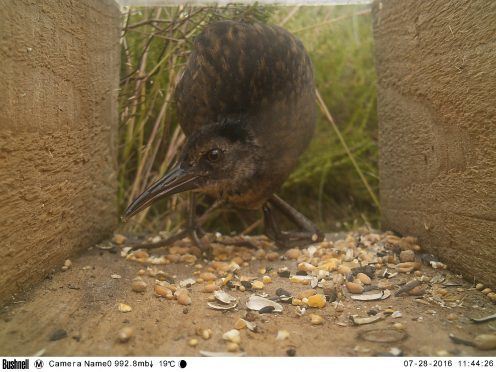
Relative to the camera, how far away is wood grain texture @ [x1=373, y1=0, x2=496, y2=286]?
175 centimetres

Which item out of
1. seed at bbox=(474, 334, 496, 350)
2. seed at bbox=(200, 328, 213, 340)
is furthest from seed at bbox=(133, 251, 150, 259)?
seed at bbox=(474, 334, 496, 350)

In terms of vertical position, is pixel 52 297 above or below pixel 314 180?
below

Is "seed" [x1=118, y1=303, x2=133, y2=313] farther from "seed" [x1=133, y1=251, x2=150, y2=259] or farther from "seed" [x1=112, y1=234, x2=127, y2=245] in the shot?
"seed" [x1=112, y1=234, x2=127, y2=245]

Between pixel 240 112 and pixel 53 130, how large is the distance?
0.92m

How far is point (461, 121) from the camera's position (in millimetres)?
1896

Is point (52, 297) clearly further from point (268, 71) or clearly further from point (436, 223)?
point (436, 223)

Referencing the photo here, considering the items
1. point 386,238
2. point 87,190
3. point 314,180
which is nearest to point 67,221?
point 87,190

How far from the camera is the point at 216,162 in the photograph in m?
2.45

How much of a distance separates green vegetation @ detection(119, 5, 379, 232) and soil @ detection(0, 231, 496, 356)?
3.81 feet

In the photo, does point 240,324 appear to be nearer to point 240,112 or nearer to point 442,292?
point 442,292

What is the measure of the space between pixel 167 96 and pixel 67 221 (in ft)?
3.67

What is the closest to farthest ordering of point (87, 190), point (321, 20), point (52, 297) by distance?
1. point (52, 297)
2. point (87, 190)
3. point (321, 20)
